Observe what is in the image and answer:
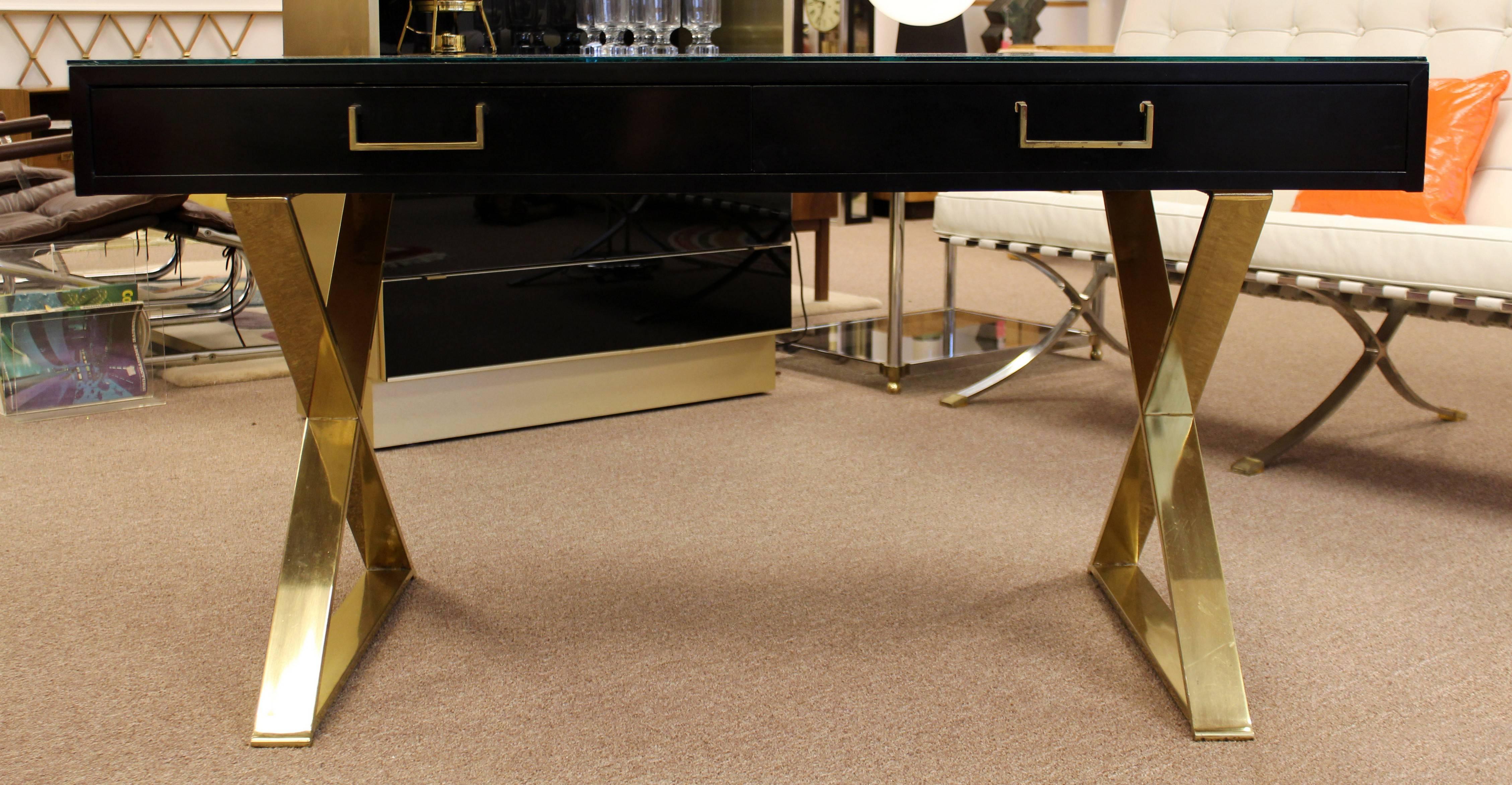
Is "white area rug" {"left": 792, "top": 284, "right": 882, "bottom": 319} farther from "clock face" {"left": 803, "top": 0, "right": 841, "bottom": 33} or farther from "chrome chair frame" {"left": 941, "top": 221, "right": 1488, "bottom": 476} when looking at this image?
"clock face" {"left": 803, "top": 0, "right": 841, "bottom": 33}

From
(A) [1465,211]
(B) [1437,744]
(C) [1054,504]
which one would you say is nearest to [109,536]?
(C) [1054,504]

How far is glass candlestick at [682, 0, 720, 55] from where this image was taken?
1.25 metres

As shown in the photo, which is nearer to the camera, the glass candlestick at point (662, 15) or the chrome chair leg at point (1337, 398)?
the glass candlestick at point (662, 15)

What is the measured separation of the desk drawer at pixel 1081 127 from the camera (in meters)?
0.97

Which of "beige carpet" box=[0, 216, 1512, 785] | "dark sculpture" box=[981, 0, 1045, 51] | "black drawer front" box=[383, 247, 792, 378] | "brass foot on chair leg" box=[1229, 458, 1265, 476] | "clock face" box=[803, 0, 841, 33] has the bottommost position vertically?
"beige carpet" box=[0, 216, 1512, 785]

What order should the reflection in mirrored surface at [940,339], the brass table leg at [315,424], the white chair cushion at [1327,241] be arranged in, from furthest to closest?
the reflection in mirrored surface at [940,339] < the white chair cushion at [1327,241] < the brass table leg at [315,424]

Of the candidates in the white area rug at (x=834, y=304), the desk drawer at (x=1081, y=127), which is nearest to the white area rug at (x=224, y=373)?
the white area rug at (x=834, y=304)

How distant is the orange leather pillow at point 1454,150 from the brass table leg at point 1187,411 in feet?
3.21

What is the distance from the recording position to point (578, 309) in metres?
2.17

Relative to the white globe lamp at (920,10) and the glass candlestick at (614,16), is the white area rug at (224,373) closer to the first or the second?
the glass candlestick at (614,16)

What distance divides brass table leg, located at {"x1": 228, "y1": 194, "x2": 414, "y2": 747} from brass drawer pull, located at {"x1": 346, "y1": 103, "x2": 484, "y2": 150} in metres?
0.10

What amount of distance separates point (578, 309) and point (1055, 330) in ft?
3.25

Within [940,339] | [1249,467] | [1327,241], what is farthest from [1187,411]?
[940,339]

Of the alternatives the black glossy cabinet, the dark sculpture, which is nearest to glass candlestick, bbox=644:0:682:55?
the black glossy cabinet
